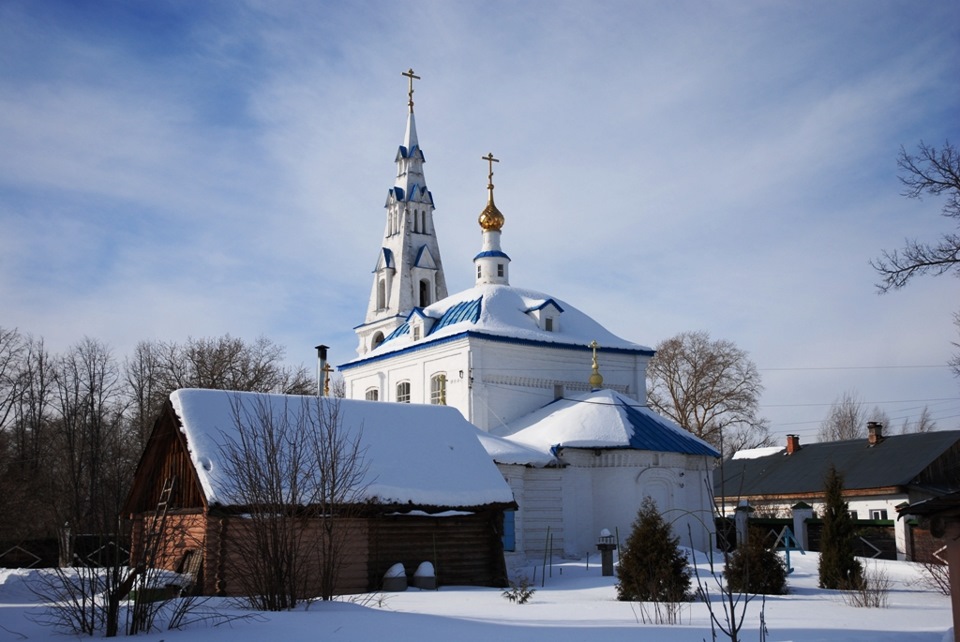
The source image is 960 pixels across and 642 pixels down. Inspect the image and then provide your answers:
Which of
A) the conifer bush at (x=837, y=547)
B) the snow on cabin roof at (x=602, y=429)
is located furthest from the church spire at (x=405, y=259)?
the conifer bush at (x=837, y=547)

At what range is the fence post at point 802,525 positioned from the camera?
34406 millimetres

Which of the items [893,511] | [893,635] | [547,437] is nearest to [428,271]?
[547,437]

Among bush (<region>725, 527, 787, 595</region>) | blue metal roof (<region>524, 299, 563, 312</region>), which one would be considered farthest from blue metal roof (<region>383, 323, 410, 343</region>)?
bush (<region>725, 527, 787, 595</region>)

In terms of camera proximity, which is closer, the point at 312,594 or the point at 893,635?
the point at 893,635

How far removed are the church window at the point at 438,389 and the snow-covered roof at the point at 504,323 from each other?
1.33 m

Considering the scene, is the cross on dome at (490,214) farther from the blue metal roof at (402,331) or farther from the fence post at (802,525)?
the fence post at (802,525)

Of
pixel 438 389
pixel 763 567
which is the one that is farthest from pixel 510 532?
pixel 763 567

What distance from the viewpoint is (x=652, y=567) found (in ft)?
62.4

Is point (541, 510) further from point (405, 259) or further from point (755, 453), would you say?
point (755, 453)

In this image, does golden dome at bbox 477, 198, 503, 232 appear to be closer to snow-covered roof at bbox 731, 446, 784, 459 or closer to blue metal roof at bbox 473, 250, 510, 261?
blue metal roof at bbox 473, 250, 510, 261

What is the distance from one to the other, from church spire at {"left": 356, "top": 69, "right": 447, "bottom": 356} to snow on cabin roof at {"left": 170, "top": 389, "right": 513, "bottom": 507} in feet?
75.2

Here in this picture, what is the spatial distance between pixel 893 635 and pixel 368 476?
39.3 ft

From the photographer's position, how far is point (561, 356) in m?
37.3

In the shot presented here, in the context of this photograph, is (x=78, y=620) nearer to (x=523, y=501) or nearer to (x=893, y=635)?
(x=893, y=635)
